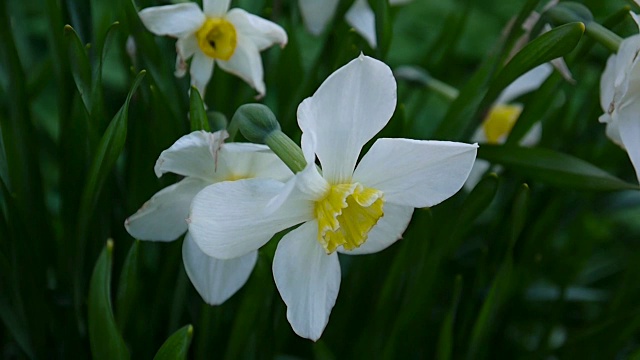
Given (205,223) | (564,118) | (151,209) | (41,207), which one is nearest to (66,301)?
(41,207)

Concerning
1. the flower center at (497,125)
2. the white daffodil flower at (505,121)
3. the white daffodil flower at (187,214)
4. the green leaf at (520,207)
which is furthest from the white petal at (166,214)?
the flower center at (497,125)

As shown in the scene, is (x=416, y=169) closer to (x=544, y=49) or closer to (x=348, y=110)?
(x=348, y=110)

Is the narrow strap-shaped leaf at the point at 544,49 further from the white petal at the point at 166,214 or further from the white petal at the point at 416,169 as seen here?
the white petal at the point at 166,214

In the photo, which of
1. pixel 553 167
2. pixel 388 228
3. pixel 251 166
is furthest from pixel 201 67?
pixel 553 167

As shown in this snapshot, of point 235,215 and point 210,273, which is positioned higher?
point 235,215

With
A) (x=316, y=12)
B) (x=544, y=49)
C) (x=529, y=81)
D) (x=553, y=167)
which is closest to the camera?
(x=544, y=49)
